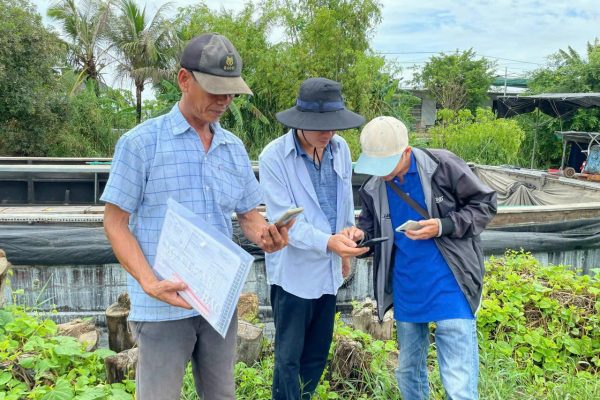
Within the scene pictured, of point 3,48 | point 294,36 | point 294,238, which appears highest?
point 294,36

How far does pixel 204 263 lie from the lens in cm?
187

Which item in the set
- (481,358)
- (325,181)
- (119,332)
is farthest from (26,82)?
(481,358)

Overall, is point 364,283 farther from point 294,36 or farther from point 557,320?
point 294,36

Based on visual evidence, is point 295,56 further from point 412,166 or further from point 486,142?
point 412,166

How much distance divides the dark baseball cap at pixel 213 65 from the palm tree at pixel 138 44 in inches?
667

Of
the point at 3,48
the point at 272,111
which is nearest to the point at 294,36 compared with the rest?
the point at 272,111

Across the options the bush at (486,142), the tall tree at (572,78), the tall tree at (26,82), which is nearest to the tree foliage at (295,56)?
the bush at (486,142)

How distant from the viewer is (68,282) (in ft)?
17.9

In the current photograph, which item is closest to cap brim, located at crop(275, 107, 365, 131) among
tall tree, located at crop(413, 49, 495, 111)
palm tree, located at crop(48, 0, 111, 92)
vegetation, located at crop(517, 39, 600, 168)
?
vegetation, located at crop(517, 39, 600, 168)

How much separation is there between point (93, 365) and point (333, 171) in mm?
1866

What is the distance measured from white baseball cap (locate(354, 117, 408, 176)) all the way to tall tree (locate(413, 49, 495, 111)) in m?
23.8

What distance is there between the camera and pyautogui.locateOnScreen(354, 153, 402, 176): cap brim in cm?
243

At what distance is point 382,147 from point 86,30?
1896cm

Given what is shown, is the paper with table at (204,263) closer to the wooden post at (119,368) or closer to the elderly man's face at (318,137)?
the elderly man's face at (318,137)
